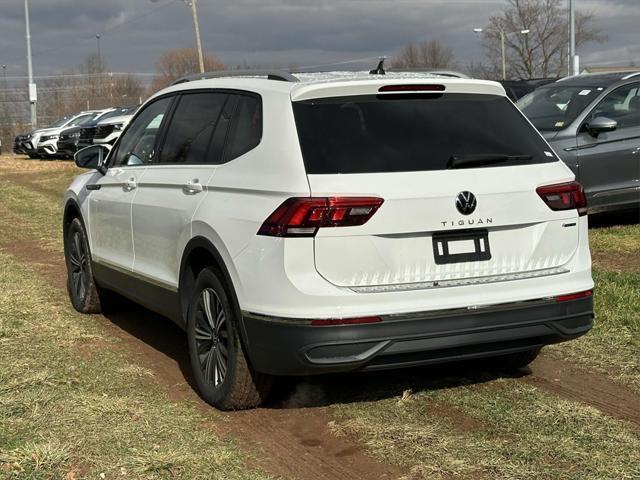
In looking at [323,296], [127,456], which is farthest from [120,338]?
[323,296]

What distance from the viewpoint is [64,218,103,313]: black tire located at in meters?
6.83

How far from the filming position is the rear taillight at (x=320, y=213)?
3.90 meters

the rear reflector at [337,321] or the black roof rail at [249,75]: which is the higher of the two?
the black roof rail at [249,75]

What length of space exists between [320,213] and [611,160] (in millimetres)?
6672

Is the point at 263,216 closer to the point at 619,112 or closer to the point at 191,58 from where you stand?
the point at 619,112

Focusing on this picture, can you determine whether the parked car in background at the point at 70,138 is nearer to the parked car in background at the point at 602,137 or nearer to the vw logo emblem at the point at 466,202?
the parked car in background at the point at 602,137

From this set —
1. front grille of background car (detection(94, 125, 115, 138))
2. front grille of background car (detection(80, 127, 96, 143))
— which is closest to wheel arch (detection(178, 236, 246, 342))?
front grille of background car (detection(94, 125, 115, 138))

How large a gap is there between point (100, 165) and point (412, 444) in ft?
11.5

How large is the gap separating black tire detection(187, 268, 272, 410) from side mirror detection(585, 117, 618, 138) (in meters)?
6.15

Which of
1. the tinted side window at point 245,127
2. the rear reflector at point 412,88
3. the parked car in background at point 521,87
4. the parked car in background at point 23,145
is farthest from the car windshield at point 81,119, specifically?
the rear reflector at point 412,88

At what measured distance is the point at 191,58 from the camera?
8406 centimetres

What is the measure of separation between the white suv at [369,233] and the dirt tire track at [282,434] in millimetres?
161

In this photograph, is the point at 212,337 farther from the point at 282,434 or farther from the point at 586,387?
the point at 586,387

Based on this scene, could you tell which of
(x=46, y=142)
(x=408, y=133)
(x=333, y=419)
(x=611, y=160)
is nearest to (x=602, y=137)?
(x=611, y=160)
